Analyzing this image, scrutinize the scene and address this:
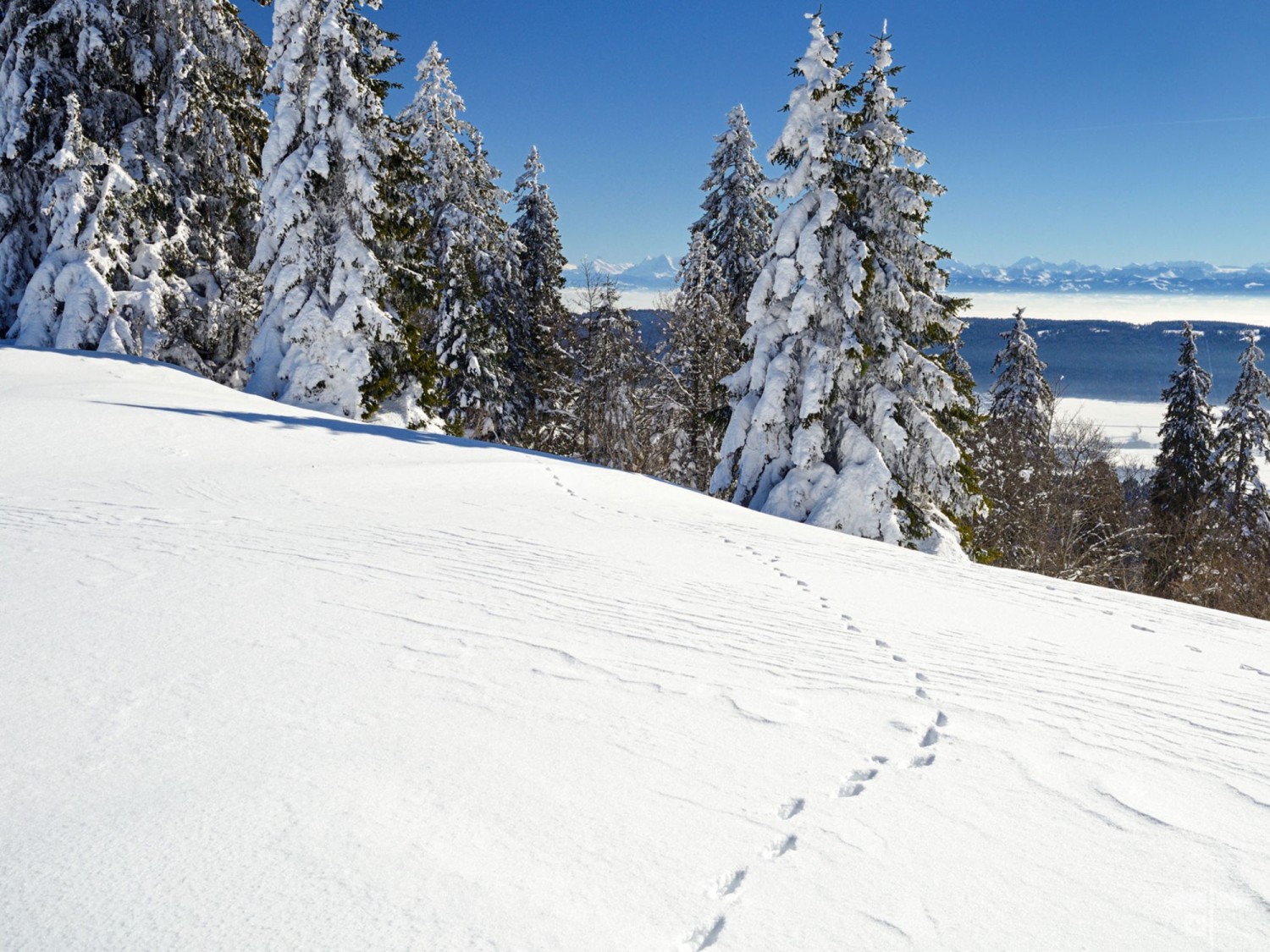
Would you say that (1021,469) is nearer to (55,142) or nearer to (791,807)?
(791,807)

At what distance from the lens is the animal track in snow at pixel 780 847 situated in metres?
2.60

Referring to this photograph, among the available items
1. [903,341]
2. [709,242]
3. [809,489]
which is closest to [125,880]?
[809,489]

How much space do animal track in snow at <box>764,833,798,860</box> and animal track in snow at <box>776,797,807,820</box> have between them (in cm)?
13

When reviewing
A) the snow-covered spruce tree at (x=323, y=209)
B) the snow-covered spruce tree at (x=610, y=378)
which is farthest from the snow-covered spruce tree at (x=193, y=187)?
the snow-covered spruce tree at (x=610, y=378)

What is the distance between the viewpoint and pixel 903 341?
15430 millimetres

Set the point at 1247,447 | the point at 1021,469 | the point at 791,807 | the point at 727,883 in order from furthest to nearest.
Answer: the point at 1021,469
the point at 1247,447
the point at 791,807
the point at 727,883

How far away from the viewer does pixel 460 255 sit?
2458cm

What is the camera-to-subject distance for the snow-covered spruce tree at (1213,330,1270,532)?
26.9 m

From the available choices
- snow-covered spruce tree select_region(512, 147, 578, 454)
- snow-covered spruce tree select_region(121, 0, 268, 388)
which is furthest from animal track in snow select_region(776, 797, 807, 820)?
snow-covered spruce tree select_region(512, 147, 578, 454)

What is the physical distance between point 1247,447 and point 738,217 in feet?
66.1

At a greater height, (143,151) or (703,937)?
(143,151)

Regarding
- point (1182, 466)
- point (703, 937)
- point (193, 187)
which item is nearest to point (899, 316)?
point (703, 937)

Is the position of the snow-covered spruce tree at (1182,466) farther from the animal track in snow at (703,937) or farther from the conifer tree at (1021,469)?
the animal track in snow at (703,937)

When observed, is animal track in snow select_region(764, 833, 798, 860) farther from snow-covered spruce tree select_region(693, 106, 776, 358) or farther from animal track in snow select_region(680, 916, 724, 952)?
snow-covered spruce tree select_region(693, 106, 776, 358)
